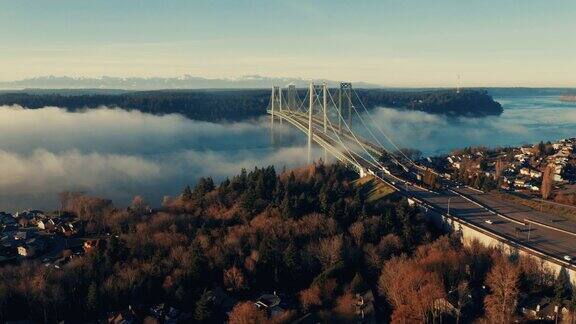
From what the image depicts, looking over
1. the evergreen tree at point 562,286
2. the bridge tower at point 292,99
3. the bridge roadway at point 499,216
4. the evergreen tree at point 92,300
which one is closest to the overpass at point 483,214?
the bridge roadway at point 499,216

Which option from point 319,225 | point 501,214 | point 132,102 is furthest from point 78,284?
point 132,102

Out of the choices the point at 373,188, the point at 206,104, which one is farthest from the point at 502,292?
the point at 206,104

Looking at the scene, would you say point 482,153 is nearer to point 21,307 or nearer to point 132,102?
point 21,307

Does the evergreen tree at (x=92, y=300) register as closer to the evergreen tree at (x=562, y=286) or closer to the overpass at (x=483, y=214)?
the evergreen tree at (x=562, y=286)

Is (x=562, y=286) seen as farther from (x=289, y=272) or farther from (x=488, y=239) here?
(x=289, y=272)

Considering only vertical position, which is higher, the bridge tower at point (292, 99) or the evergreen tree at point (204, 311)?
the bridge tower at point (292, 99)

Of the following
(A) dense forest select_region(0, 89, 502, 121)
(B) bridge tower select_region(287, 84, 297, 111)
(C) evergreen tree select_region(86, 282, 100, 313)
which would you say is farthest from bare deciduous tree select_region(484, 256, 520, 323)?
(A) dense forest select_region(0, 89, 502, 121)
